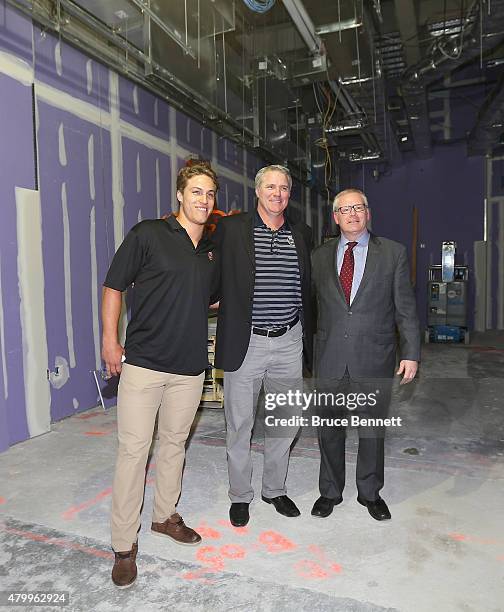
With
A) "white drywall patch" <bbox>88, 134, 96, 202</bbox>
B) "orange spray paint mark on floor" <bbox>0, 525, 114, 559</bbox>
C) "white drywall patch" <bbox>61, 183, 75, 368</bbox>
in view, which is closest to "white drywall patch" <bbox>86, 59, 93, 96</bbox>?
"white drywall patch" <bbox>88, 134, 96, 202</bbox>

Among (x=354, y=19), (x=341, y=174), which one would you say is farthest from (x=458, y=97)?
(x=354, y=19)

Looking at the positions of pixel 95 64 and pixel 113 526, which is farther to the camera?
pixel 95 64

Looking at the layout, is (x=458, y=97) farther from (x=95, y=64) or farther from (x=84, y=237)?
(x=84, y=237)

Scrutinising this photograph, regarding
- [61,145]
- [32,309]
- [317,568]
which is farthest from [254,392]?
[61,145]

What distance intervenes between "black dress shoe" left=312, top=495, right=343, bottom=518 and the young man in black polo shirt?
34.6 inches

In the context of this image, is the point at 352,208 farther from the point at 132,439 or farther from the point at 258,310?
the point at 132,439

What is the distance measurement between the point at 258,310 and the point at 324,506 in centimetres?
106

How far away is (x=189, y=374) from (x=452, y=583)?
4.26 feet

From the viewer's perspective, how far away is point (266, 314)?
7.18ft

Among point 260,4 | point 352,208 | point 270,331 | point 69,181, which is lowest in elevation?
point 270,331

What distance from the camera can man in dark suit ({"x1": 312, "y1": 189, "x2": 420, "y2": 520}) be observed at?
7.34 ft

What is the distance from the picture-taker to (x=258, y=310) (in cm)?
218

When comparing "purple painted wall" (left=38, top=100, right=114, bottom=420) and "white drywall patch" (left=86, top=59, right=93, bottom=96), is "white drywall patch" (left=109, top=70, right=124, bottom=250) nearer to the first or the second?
"purple painted wall" (left=38, top=100, right=114, bottom=420)

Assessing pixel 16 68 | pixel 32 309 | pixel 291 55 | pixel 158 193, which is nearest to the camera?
pixel 16 68
